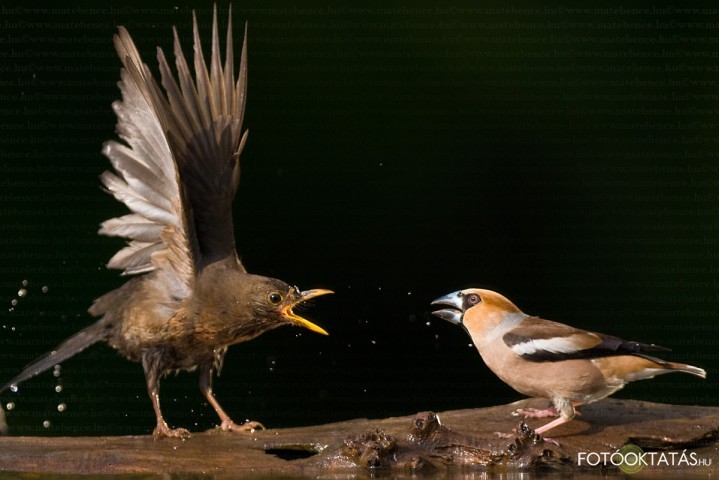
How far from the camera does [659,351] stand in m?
4.05

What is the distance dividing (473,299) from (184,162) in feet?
4.56

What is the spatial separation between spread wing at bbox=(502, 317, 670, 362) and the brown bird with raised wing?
849 millimetres

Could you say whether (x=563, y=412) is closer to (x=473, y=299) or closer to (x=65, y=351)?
(x=473, y=299)

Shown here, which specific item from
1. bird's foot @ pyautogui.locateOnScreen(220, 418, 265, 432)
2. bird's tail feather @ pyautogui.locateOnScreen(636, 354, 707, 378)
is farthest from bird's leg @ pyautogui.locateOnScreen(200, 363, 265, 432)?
bird's tail feather @ pyautogui.locateOnScreen(636, 354, 707, 378)

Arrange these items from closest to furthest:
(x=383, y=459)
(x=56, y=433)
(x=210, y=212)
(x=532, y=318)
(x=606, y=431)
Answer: (x=383, y=459) < (x=606, y=431) < (x=532, y=318) < (x=210, y=212) < (x=56, y=433)

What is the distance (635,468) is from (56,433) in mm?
3207

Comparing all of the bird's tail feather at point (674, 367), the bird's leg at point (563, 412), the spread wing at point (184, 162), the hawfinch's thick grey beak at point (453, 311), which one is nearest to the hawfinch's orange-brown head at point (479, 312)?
the hawfinch's thick grey beak at point (453, 311)

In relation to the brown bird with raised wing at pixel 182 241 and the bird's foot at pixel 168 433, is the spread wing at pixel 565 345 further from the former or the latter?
the bird's foot at pixel 168 433

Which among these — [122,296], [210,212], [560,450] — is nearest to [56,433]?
[122,296]

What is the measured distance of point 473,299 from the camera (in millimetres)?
4316

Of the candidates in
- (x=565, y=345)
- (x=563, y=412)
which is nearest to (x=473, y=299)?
(x=565, y=345)

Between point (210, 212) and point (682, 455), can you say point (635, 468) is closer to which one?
point (682, 455)

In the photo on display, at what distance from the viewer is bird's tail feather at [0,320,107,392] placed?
4.70 m

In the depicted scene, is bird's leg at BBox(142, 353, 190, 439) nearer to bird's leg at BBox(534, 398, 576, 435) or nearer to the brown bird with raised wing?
the brown bird with raised wing
